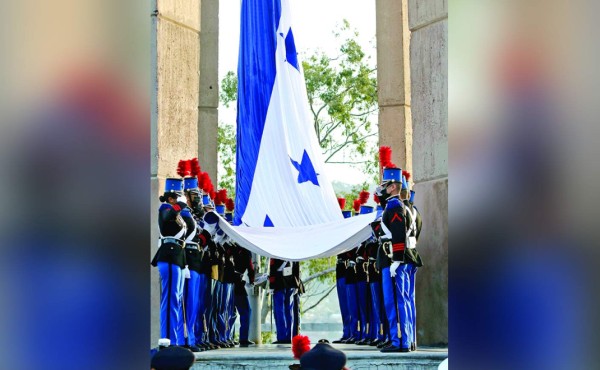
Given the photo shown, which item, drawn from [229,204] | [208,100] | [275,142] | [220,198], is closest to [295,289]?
[220,198]

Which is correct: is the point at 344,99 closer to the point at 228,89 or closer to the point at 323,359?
the point at 228,89

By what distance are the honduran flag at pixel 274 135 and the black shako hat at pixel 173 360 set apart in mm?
11187

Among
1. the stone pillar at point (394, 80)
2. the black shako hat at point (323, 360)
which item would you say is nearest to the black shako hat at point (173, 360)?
the black shako hat at point (323, 360)

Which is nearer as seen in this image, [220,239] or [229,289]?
[220,239]

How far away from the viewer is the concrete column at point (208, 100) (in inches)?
700

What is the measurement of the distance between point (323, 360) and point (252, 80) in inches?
498

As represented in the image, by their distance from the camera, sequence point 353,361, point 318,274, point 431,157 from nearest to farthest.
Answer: point 353,361 < point 431,157 < point 318,274

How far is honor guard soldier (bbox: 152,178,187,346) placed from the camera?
11.7 meters

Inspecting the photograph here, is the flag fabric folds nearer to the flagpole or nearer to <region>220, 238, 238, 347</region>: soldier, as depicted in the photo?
<region>220, 238, 238, 347</region>: soldier

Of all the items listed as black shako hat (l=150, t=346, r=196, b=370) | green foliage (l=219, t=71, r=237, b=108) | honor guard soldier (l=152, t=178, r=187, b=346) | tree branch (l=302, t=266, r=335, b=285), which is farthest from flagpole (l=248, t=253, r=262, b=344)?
green foliage (l=219, t=71, r=237, b=108)

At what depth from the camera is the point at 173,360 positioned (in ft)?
13.5

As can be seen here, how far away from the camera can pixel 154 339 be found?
13.5 m

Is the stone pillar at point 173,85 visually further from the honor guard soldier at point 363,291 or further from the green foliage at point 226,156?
the green foliage at point 226,156
